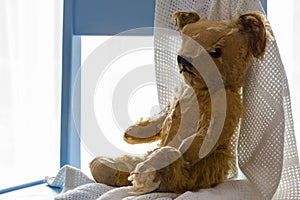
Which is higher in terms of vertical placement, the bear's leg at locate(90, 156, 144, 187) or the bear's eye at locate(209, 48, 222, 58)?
the bear's eye at locate(209, 48, 222, 58)

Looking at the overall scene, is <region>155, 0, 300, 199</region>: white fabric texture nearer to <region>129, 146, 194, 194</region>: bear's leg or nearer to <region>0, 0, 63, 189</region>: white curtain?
<region>129, 146, 194, 194</region>: bear's leg

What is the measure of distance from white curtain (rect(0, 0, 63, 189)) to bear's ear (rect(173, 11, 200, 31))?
0.45m

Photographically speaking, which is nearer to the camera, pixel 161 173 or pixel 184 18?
pixel 161 173

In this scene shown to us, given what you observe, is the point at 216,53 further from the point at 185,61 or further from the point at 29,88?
the point at 29,88

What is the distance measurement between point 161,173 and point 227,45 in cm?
21

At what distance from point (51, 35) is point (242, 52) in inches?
23.8

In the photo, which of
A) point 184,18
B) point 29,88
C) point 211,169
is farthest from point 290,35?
point 29,88

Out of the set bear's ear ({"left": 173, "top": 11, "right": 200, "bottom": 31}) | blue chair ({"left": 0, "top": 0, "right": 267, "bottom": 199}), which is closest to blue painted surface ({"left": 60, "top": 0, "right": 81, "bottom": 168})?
blue chair ({"left": 0, "top": 0, "right": 267, "bottom": 199})

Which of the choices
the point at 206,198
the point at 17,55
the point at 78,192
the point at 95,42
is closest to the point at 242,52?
the point at 206,198

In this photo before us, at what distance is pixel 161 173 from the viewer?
744 mm

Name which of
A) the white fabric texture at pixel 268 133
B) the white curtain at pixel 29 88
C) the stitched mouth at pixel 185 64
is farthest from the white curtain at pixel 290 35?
the white curtain at pixel 29 88

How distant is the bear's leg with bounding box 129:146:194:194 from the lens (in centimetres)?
74

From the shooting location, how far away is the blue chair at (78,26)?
1050 millimetres

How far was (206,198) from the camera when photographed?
2.41 ft
